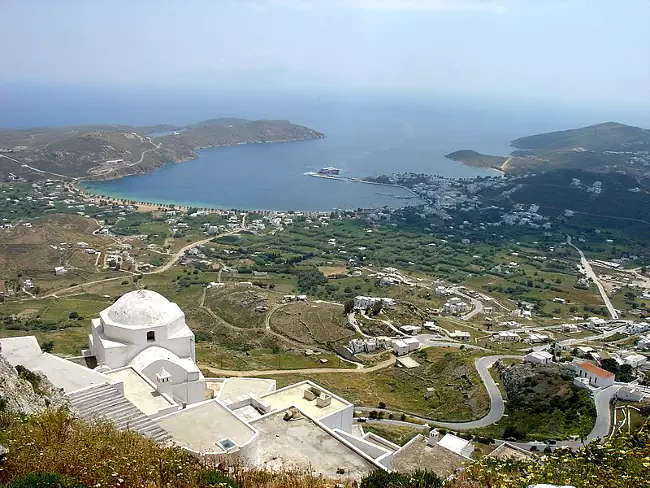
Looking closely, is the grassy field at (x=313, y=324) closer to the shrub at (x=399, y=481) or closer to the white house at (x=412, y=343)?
the white house at (x=412, y=343)

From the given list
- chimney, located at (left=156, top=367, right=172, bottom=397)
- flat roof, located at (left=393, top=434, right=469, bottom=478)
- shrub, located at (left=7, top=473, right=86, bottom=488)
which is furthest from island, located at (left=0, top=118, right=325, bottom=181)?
shrub, located at (left=7, top=473, right=86, bottom=488)

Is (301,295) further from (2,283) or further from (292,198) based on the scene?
(292,198)

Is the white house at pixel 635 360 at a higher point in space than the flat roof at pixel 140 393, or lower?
lower


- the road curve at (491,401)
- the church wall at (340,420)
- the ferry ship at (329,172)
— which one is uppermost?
the church wall at (340,420)

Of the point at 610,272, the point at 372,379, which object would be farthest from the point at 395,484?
the point at 610,272

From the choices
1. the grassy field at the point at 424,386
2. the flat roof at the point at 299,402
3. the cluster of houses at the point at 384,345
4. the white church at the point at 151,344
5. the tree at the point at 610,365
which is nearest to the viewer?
the flat roof at the point at 299,402

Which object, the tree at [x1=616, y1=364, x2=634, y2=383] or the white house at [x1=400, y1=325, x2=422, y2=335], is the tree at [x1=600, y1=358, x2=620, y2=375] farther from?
the white house at [x1=400, y1=325, x2=422, y2=335]

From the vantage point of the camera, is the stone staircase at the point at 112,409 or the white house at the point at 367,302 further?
the white house at the point at 367,302

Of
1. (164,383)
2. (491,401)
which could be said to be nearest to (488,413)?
(491,401)

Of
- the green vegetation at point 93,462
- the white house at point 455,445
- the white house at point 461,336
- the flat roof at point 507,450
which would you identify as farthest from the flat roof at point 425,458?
→ the white house at point 461,336
